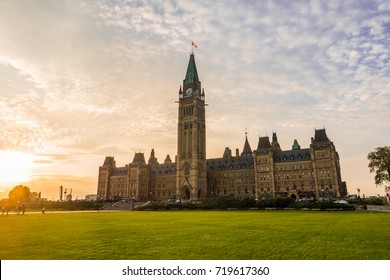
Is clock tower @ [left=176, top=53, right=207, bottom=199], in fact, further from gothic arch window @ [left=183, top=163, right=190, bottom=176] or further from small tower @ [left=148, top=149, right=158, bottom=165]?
small tower @ [left=148, top=149, right=158, bottom=165]

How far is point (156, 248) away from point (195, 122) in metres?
97.7

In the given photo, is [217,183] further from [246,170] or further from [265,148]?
[265,148]

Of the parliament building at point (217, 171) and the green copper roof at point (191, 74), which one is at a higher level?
the green copper roof at point (191, 74)

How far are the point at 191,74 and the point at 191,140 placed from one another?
27930 millimetres

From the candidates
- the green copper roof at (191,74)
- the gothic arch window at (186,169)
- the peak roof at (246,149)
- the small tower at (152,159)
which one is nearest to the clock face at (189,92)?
the green copper roof at (191,74)

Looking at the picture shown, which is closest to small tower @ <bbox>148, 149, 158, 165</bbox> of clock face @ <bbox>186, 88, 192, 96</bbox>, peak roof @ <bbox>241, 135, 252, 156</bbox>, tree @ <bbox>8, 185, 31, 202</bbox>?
peak roof @ <bbox>241, 135, 252, 156</bbox>

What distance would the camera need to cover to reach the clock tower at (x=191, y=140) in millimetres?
105000

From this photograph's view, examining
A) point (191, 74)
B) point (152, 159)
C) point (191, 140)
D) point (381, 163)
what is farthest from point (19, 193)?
point (381, 163)

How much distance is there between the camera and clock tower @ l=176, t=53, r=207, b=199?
105000 millimetres

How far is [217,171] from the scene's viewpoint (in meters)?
115

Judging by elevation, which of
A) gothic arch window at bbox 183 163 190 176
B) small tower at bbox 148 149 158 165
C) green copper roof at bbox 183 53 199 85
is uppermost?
green copper roof at bbox 183 53 199 85

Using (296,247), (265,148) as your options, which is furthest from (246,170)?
(296,247)

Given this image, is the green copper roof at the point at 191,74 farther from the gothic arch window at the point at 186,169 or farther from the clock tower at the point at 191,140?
the gothic arch window at the point at 186,169
